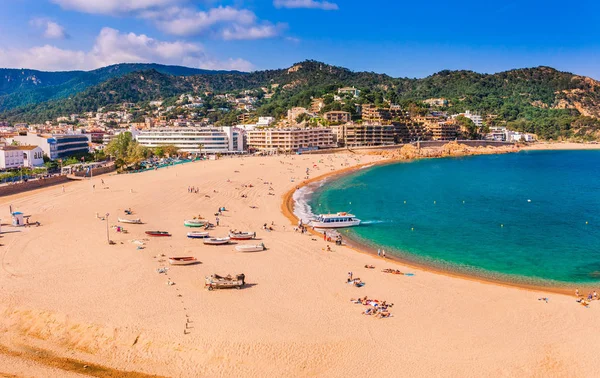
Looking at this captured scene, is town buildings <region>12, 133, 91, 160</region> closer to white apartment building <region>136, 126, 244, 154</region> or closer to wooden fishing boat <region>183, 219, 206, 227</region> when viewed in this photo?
white apartment building <region>136, 126, 244, 154</region>

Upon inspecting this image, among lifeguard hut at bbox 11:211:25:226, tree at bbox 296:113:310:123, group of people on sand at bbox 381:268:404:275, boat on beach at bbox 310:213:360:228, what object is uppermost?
tree at bbox 296:113:310:123

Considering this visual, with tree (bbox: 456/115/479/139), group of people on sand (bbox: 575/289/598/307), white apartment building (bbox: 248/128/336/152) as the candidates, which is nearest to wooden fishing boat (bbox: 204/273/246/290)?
group of people on sand (bbox: 575/289/598/307)

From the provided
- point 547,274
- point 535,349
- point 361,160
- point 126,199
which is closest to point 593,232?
point 547,274

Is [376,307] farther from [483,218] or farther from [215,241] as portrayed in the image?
[483,218]

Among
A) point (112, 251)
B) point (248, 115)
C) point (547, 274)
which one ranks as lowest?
point (547, 274)

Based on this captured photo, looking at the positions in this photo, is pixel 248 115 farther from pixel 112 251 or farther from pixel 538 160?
pixel 112 251

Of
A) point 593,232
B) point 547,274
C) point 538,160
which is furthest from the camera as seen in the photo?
point 538,160

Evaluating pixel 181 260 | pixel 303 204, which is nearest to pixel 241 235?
pixel 181 260
